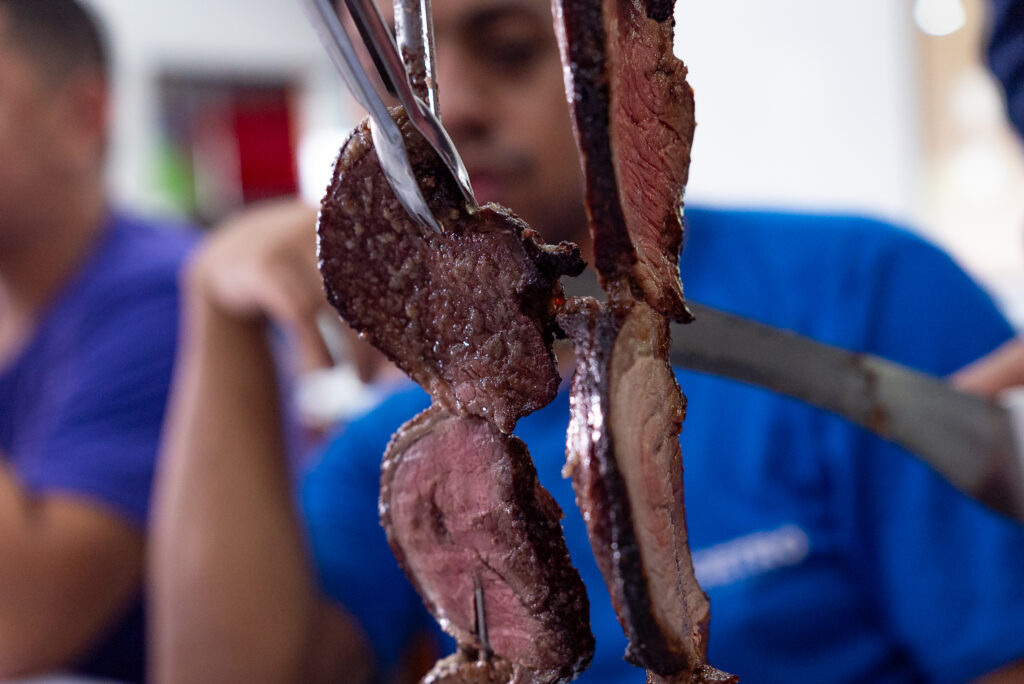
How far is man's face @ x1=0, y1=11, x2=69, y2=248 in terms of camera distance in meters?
1.38

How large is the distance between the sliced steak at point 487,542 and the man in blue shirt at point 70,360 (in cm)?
91

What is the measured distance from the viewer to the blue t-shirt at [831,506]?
897 millimetres

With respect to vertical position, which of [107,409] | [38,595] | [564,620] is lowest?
[38,595]

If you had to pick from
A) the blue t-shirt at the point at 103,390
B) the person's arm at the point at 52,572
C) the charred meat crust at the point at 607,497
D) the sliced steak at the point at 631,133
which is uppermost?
the sliced steak at the point at 631,133

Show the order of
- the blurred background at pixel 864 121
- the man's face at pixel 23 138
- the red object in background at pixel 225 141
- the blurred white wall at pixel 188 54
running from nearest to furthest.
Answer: the man's face at pixel 23 138, the blurred background at pixel 864 121, the blurred white wall at pixel 188 54, the red object in background at pixel 225 141

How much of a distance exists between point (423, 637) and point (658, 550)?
41.1 inches

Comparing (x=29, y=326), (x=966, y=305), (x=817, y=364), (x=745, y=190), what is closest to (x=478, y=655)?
(x=817, y=364)

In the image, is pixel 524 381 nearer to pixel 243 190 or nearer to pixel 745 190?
pixel 745 190

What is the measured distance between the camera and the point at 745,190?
376cm

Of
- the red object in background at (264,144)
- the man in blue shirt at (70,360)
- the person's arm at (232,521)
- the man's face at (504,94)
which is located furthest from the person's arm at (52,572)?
the red object in background at (264,144)

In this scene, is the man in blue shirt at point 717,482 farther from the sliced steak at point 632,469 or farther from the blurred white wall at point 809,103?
the blurred white wall at point 809,103

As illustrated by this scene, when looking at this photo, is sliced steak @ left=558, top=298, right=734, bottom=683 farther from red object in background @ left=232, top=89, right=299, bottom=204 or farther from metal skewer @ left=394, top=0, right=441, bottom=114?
red object in background @ left=232, top=89, right=299, bottom=204

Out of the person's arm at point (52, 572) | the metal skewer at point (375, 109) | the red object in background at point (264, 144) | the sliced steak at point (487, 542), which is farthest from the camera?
the red object in background at point (264, 144)

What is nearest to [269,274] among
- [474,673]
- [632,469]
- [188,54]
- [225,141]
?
[474,673]
